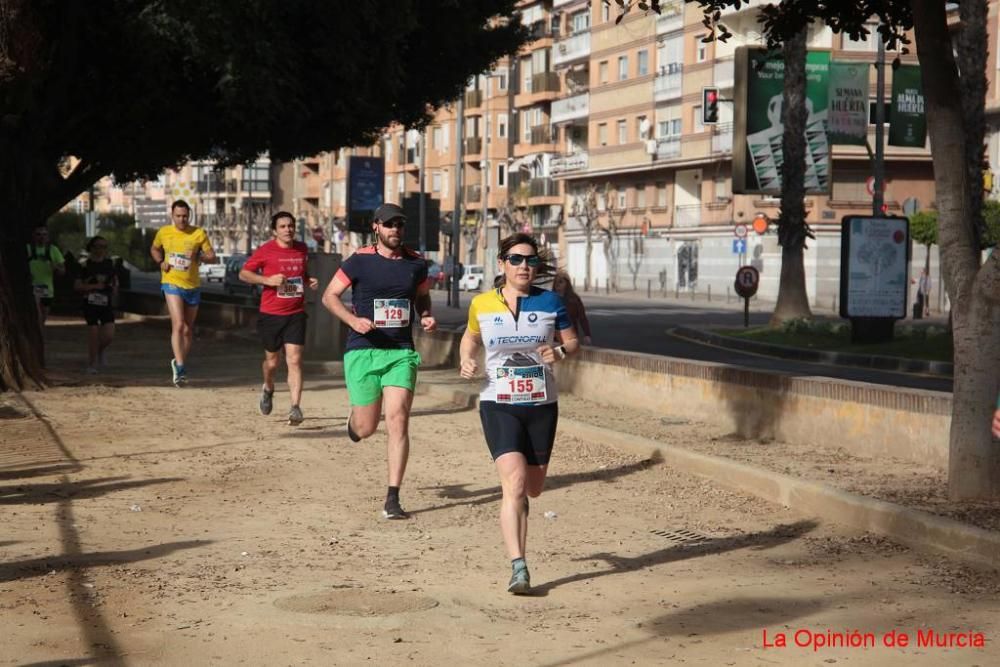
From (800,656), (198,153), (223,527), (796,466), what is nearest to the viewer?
(800,656)

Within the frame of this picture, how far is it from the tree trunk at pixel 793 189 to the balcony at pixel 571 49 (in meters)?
51.8

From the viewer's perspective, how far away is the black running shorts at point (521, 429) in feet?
25.9

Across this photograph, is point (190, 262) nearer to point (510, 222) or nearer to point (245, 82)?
point (245, 82)

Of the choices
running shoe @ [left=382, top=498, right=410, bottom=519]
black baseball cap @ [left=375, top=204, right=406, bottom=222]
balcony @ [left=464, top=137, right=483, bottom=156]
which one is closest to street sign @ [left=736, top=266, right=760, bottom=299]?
black baseball cap @ [left=375, top=204, right=406, bottom=222]

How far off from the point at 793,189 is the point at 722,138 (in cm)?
3635

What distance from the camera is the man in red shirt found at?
14852 mm

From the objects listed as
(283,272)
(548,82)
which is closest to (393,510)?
(283,272)

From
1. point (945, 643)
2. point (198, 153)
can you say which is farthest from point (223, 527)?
point (198, 153)

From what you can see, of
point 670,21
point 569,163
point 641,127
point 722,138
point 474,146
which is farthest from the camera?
point 474,146

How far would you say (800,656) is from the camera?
6324 mm

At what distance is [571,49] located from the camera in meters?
88.5

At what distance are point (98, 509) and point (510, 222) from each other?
84636mm

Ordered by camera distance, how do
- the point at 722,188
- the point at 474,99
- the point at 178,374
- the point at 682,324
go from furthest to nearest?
1. the point at 474,99
2. the point at 722,188
3. the point at 682,324
4. the point at 178,374

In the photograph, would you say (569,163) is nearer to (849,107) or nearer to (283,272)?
(849,107)
